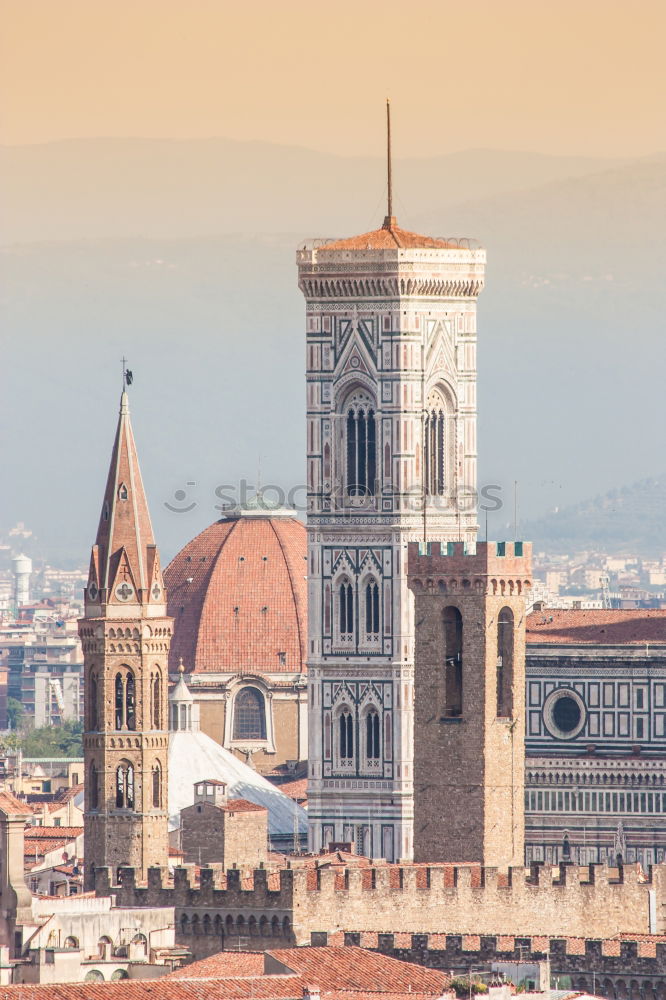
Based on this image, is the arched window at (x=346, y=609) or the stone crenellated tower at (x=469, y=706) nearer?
the stone crenellated tower at (x=469, y=706)

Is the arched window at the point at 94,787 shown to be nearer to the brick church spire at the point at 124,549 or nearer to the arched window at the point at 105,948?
the brick church spire at the point at 124,549

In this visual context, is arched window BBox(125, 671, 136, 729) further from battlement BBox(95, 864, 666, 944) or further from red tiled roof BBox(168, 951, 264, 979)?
red tiled roof BBox(168, 951, 264, 979)

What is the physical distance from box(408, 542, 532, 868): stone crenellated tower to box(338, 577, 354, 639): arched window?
22792 millimetres

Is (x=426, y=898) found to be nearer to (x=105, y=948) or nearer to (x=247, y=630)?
(x=105, y=948)

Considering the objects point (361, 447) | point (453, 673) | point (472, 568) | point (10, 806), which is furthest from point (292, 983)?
point (361, 447)

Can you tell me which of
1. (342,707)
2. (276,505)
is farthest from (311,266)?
(276,505)

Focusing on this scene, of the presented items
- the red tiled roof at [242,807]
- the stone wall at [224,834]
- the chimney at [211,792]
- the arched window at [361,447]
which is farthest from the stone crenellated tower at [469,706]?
the chimney at [211,792]

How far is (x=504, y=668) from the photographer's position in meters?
113

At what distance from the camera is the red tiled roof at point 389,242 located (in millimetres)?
137375

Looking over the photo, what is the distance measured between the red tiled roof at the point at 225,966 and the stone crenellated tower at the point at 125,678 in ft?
87.3

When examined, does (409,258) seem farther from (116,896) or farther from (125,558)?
(116,896)

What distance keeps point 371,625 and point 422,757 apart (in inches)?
962

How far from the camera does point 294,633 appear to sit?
176 meters

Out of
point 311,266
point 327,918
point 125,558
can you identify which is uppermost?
point 311,266
